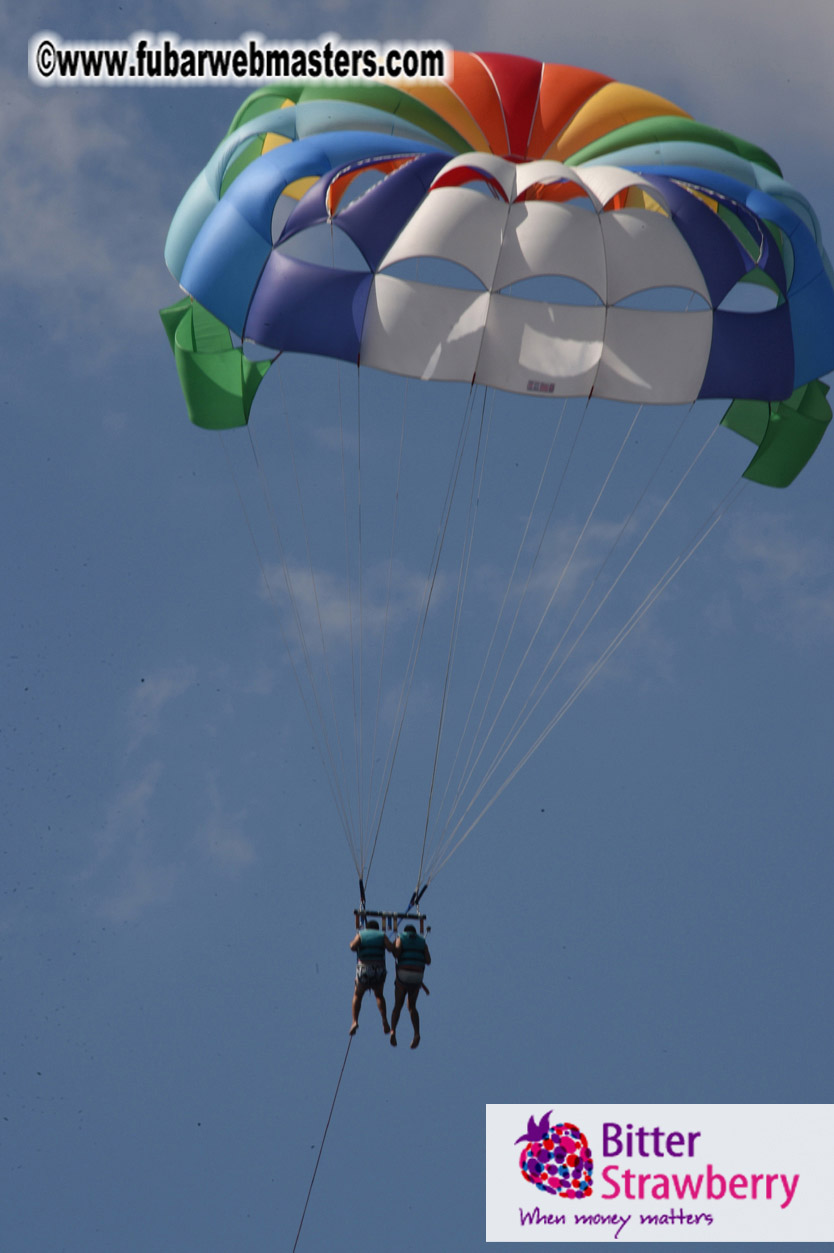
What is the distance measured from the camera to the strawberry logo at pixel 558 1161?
22.7 meters

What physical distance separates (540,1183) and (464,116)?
437 inches

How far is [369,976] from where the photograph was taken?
19875 millimetres

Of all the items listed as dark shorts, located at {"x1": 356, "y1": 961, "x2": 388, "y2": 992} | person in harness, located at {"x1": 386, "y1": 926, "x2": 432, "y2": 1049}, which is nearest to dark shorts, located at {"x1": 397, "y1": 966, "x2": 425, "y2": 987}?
person in harness, located at {"x1": 386, "y1": 926, "x2": 432, "y2": 1049}

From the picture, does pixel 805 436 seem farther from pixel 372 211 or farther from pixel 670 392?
pixel 372 211

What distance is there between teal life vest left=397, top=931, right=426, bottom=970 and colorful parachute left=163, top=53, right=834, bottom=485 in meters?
5.47

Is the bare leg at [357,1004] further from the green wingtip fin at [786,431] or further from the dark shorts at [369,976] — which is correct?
the green wingtip fin at [786,431]

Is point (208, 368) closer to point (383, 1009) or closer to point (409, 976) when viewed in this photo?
point (409, 976)

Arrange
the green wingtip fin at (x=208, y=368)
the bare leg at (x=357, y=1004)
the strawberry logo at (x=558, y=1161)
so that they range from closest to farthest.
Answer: the bare leg at (x=357, y=1004) → the green wingtip fin at (x=208, y=368) → the strawberry logo at (x=558, y=1161)

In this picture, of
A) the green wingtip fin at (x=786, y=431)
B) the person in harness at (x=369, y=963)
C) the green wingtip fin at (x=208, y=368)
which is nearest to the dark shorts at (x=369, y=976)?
the person in harness at (x=369, y=963)

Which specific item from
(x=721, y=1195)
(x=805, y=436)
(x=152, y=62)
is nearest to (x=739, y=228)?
(x=805, y=436)

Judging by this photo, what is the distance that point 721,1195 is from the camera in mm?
22594

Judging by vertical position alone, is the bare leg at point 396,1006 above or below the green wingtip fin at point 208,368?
below

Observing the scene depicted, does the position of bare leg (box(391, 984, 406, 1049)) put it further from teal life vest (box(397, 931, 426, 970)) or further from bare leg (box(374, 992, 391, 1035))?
teal life vest (box(397, 931, 426, 970))

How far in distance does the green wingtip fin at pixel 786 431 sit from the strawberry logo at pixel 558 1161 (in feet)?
23.9
